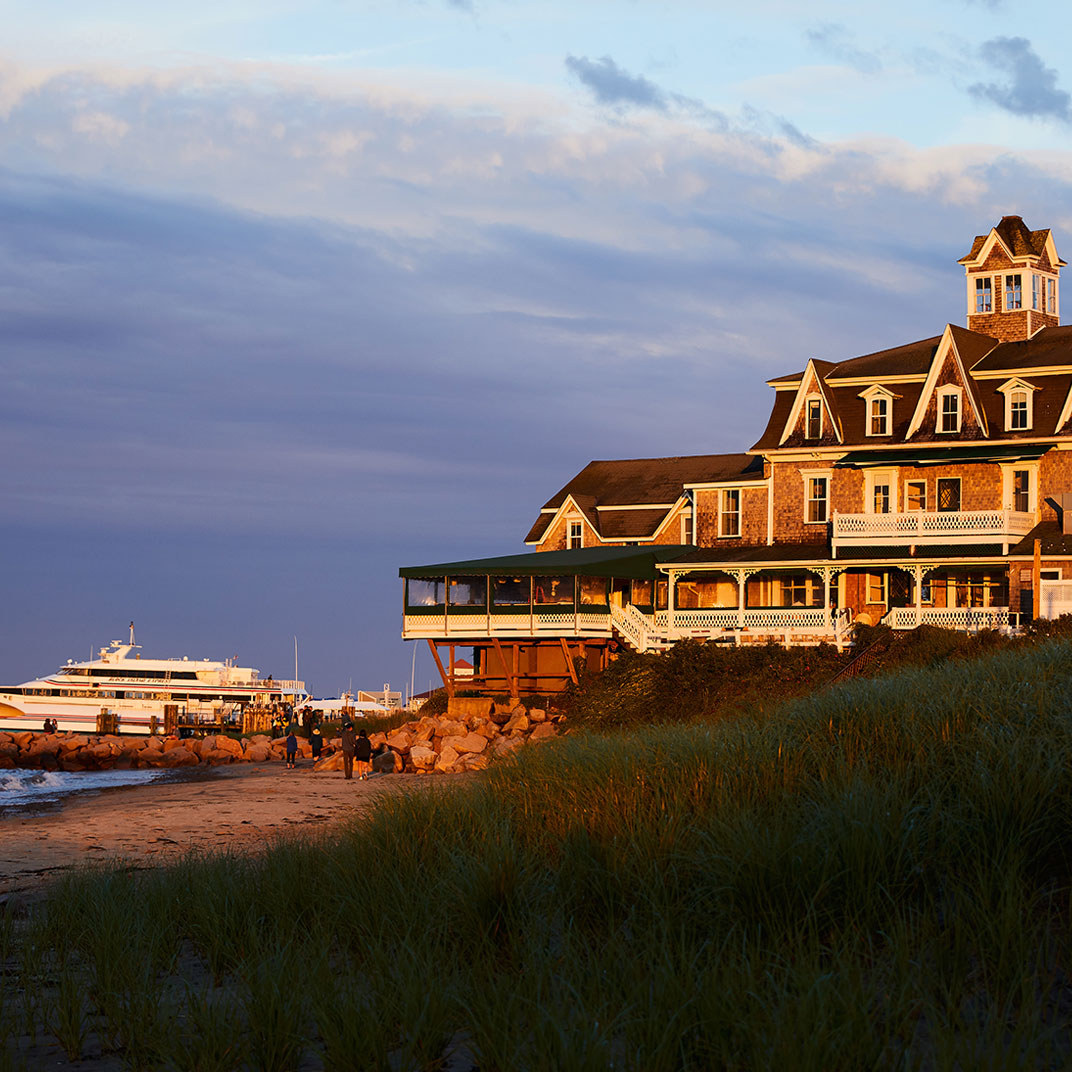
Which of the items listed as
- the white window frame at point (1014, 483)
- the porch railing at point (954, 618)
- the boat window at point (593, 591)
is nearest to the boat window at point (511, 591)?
the boat window at point (593, 591)

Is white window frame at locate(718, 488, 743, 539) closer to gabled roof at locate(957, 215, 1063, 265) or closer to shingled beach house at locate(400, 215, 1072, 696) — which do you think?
shingled beach house at locate(400, 215, 1072, 696)

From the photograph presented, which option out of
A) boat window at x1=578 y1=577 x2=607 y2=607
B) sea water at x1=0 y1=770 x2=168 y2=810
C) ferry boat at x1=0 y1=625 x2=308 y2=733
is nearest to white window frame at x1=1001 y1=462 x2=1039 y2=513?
boat window at x1=578 y1=577 x2=607 y2=607

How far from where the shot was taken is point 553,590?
42.8 m

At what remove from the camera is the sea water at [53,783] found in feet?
107

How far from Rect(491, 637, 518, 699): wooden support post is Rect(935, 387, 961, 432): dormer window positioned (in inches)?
620

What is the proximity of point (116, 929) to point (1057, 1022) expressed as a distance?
6.66 metres

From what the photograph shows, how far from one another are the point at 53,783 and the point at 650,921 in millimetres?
35291

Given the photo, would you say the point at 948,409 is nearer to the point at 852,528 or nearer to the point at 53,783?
the point at 852,528

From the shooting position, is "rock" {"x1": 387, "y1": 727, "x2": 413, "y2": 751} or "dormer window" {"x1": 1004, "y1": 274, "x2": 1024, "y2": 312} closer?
"rock" {"x1": 387, "y1": 727, "x2": 413, "y2": 751}

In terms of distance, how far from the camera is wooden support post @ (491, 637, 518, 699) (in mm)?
43319

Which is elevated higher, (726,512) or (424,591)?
(726,512)

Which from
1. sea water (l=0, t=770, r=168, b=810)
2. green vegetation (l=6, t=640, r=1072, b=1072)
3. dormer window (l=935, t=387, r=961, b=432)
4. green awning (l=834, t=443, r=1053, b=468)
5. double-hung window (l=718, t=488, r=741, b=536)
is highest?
dormer window (l=935, t=387, r=961, b=432)

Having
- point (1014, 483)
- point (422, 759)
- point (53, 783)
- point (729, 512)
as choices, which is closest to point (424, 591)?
point (422, 759)

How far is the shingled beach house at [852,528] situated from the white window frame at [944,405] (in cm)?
5
